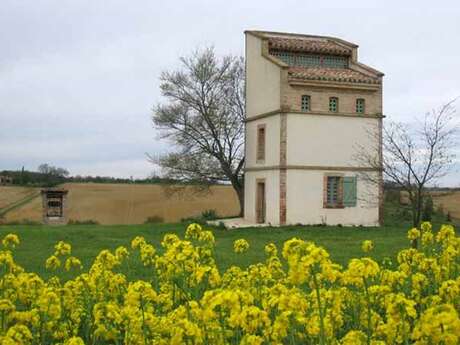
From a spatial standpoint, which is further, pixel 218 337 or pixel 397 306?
pixel 218 337

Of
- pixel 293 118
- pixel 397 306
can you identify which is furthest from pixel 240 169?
pixel 397 306

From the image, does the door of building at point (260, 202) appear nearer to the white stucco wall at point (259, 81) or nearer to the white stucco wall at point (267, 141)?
the white stucco wall at point (267, 141)

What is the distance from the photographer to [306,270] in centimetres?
438

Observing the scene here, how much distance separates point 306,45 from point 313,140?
16.8 feet

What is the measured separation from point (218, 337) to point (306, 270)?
3.73 feet

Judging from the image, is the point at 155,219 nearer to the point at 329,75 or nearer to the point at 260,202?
the point at 260,202

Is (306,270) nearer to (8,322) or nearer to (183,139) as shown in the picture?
(8,322)

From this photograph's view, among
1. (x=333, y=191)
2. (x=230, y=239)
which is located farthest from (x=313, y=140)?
(x=230, y=239)

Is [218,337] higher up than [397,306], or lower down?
lower down

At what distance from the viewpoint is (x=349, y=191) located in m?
30.0

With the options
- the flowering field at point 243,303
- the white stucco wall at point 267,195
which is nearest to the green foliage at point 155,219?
the white stucco wall at point 267,195

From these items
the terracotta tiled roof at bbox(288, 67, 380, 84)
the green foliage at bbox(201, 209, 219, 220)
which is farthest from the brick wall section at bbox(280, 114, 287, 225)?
the green foliage at bbox(201, 209, 219, 220)

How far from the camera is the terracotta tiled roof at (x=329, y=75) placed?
29156 millimetres

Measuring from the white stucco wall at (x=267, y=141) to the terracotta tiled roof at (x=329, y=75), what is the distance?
1.93 meters
